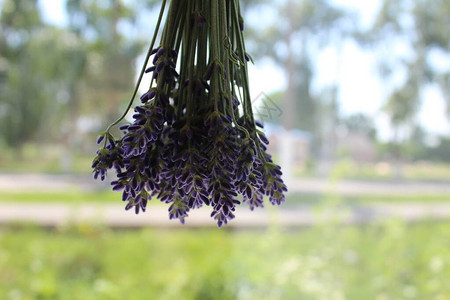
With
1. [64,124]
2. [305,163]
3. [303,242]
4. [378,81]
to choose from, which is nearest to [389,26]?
[378,81]

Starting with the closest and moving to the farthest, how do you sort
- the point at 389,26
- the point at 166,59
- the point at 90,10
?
the point at 166,59 → the point at 389,26 → the point at 90,10

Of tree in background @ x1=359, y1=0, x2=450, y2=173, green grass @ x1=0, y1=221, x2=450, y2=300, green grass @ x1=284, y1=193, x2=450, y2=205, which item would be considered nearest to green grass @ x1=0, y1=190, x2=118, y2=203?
green grass @ x1=0, y1=221, x2=450, y2=300

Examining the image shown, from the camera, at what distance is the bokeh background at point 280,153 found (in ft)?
5.68

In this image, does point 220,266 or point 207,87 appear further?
point 220,266

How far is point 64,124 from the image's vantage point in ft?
6.28

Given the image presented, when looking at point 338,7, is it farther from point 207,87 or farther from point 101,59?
point 207,87

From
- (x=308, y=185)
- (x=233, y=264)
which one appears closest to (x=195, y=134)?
(x=308, y=185)

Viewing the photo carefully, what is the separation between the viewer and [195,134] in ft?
0.96

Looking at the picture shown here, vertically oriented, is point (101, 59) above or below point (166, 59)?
above

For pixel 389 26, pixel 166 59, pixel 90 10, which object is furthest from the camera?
pixel 90 10

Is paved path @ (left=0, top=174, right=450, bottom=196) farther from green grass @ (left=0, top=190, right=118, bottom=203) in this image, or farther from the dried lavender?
the dried lavender

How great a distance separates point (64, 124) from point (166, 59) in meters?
1.77

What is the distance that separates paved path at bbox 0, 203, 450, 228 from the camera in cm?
178

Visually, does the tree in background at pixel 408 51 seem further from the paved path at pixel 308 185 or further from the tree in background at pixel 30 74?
the tree in background at pixel 30 74
